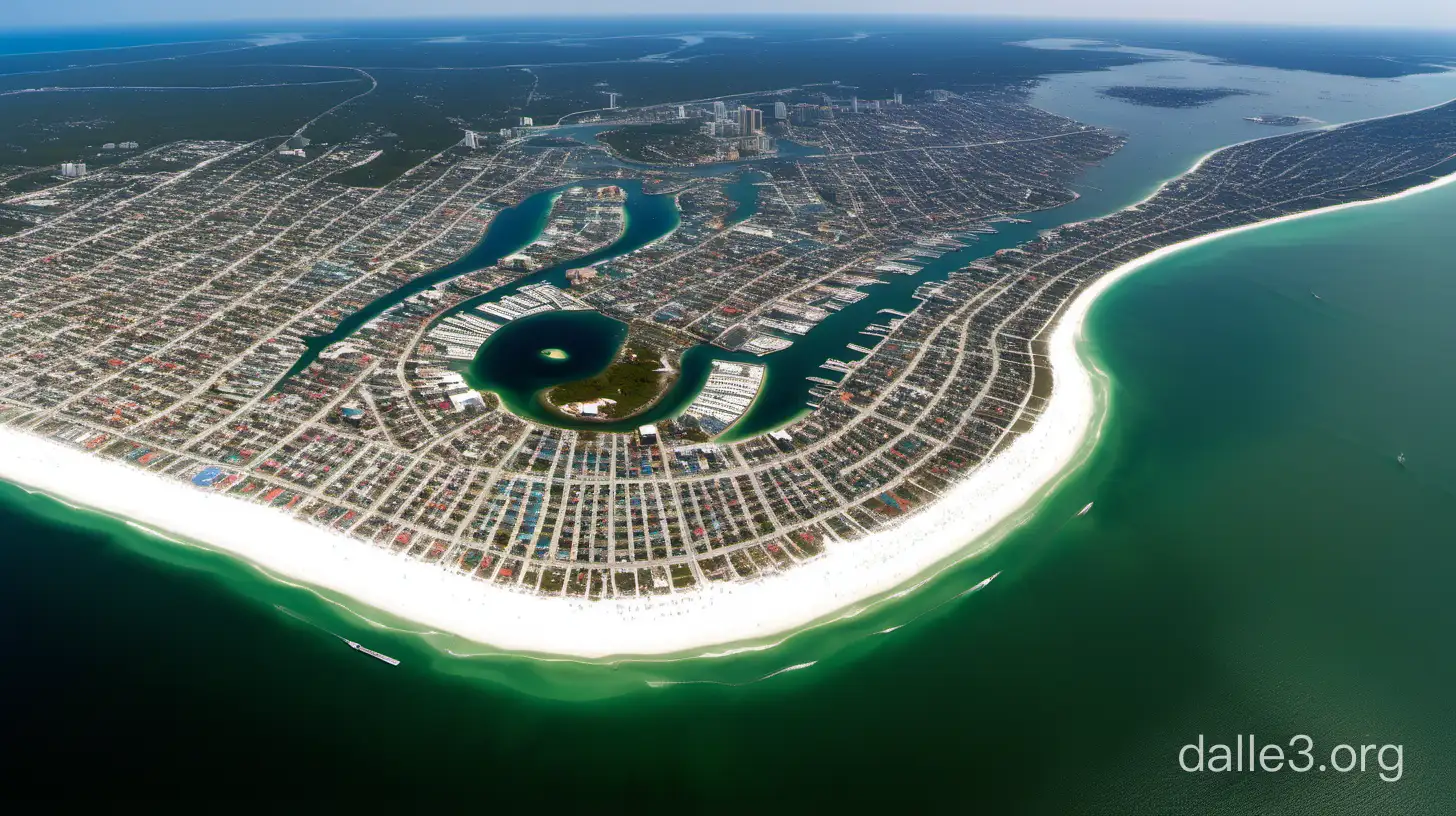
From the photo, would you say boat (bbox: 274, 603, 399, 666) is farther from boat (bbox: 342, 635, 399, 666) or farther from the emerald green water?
the emerald green water

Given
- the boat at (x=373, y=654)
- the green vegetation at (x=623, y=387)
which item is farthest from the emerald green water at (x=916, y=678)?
the green vegetation at (x=623, y=387)

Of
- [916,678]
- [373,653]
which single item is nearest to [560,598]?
[373,653]

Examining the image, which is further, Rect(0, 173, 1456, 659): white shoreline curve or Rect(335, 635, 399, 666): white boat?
Rect(0, 173, 1456, 659): white shoreline curve

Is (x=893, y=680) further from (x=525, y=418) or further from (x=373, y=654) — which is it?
(x=525, y=418)

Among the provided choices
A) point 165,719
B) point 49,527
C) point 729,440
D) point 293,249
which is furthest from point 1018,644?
point 293,249

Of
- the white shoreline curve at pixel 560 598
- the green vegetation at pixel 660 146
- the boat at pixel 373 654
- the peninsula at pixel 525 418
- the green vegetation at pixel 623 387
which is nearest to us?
the boat at pixel 373 654

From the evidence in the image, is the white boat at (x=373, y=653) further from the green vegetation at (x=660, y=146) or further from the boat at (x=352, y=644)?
the green vegetation at (x=660, y=146)

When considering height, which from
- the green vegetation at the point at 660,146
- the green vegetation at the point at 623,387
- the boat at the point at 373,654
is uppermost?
the green vegetation at the point at 660,146

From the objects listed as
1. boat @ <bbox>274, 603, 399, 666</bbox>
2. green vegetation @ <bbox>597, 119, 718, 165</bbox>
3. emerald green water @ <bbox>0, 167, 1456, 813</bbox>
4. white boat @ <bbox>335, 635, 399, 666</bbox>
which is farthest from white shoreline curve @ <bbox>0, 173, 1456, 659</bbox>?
green vegetation @ <bbox>597, 119, 718, 165</bbox>

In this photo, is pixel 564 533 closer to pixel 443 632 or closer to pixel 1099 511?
pixel 443 632
